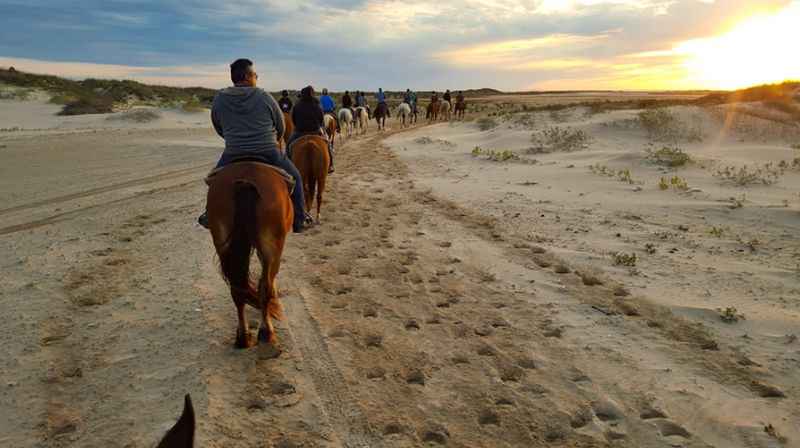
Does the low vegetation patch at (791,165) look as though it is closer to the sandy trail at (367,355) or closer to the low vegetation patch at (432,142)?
the sandy trail at (367,355)

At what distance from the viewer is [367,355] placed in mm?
4324

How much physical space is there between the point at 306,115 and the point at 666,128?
1492 cm

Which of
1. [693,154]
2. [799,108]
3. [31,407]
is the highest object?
[799,108]

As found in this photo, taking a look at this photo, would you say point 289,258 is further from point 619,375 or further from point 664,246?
point 664,246

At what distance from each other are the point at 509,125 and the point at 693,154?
9.15m

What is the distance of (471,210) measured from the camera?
958 cm

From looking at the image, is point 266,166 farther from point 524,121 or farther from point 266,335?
point 524,121

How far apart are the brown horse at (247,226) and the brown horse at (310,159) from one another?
3.90 m

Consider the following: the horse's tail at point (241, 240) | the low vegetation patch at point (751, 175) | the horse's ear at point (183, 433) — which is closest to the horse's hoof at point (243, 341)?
the horse's tail at point (241, 240)

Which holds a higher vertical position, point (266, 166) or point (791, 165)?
point (266, 166)

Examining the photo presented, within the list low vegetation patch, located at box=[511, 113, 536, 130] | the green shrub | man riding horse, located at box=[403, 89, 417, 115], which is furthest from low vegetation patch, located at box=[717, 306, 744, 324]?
the green shrub

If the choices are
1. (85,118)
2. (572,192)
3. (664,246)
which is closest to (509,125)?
(572,192)

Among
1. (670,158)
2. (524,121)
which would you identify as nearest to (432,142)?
(524,121)

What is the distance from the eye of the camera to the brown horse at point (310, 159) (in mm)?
8367
